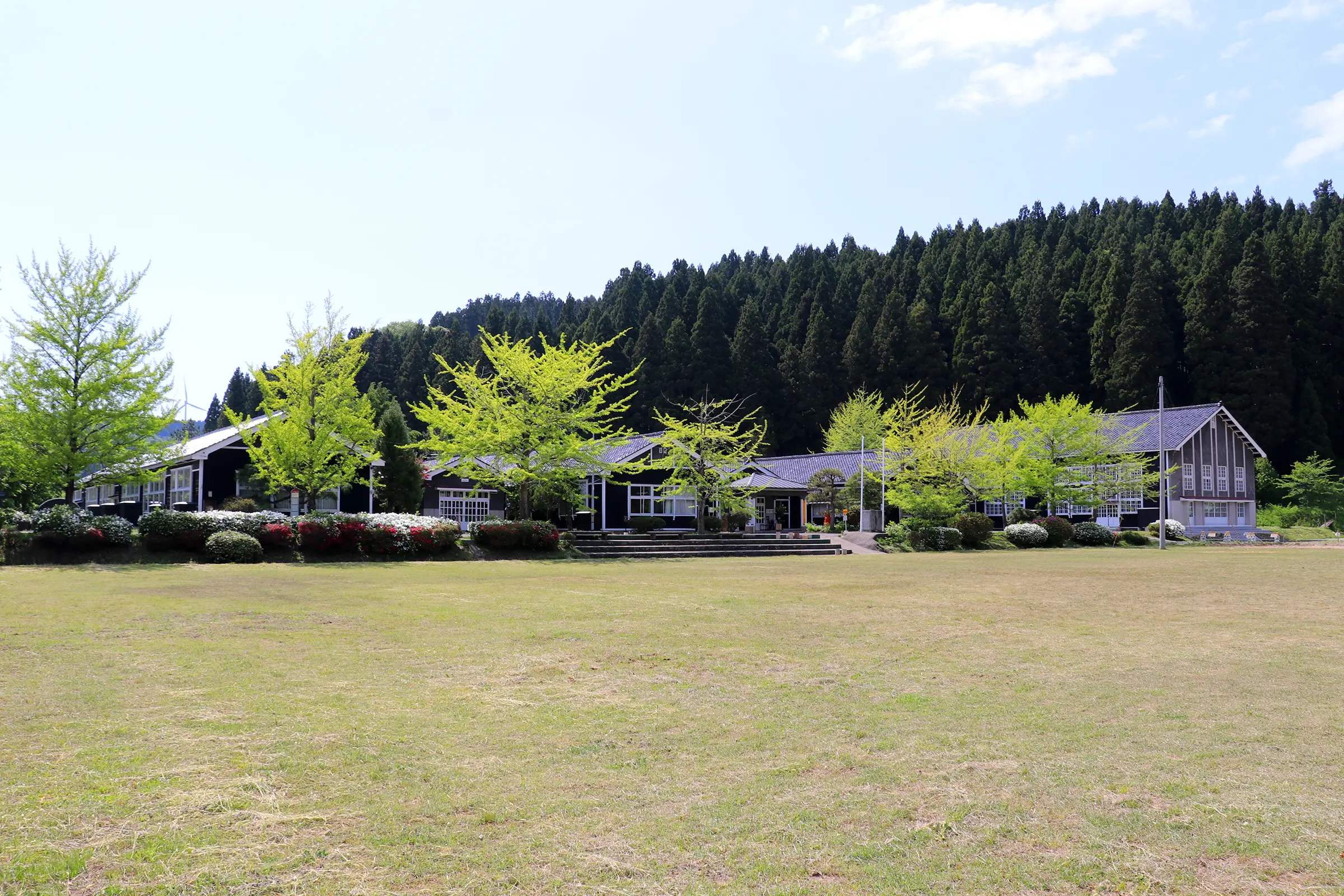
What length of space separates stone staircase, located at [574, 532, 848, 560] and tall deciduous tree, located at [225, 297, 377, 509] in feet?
25.5

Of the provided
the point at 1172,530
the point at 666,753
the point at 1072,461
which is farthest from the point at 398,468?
the point at 1172,530

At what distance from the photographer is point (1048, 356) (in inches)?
2704

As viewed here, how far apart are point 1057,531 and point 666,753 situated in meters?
36.0

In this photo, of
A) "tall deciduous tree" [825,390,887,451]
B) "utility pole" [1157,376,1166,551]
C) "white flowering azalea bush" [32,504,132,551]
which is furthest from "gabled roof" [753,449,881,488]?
"white flowering azalea bush" [32,504,132,551]

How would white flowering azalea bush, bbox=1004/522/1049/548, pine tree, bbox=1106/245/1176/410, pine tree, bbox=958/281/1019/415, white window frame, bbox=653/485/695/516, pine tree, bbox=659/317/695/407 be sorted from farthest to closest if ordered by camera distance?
1. pine tree, bbox=659/317/695/407
2. pine tree, bbox=958/281/1019/415
3. pine tree, bbox=1106/245/1176/410
4. white window frame, bbox=653/485/695/516
5. white flowering azalea bush, bbox=1004/522/1049/548

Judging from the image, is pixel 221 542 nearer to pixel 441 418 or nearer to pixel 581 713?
pixel 441 418

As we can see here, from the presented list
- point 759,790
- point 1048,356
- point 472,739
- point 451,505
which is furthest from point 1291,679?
point 1048,356

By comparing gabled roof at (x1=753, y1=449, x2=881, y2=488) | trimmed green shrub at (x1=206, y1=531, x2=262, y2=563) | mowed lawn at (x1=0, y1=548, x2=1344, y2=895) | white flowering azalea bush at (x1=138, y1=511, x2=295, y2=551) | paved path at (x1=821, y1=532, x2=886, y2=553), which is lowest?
paved path at (x1=821, y1=532, x2=886, y2=553)

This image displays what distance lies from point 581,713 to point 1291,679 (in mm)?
6221

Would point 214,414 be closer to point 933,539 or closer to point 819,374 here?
point 819,374

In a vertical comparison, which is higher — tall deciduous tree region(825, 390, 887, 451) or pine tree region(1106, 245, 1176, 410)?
pine tree region(1106, 245, 1176, 410)

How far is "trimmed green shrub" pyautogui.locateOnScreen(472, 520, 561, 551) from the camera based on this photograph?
91.0 ft

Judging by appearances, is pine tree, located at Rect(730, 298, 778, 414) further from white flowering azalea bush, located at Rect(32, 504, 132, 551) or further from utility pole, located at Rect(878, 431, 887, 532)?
white flowering azalea bush, located at Rect(32, 504, 132, 551)

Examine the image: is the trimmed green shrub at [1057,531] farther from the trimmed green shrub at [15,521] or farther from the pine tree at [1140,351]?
the trimmed green shrub at [15,521]
